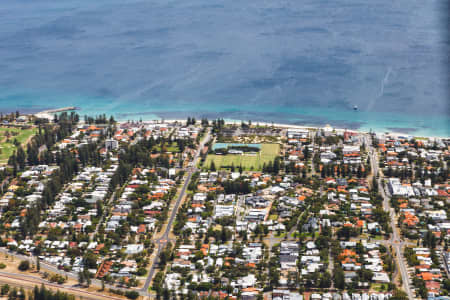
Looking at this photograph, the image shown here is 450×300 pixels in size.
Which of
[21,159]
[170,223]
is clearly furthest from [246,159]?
[21,159]

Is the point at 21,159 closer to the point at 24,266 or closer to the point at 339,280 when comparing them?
the point at 24,266

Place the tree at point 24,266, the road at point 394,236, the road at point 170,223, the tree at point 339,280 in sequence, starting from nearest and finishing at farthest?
the tree at point 339,280, the road at point 394,236, the road at point 170,223, the tree at point 24,266

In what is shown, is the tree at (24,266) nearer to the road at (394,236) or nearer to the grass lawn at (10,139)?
the grass lawn at (10,139)

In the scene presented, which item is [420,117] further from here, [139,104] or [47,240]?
[47,240]

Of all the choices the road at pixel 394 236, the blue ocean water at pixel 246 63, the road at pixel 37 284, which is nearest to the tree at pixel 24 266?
the road at pixel 37 284

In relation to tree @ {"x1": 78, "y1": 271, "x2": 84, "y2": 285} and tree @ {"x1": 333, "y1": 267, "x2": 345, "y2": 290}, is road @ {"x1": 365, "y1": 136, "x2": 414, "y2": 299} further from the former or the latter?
tree @ {"x1": 78, "y1": 271, "x2": 84, "y2": 285}

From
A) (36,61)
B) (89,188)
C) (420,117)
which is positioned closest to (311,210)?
(89,188)
